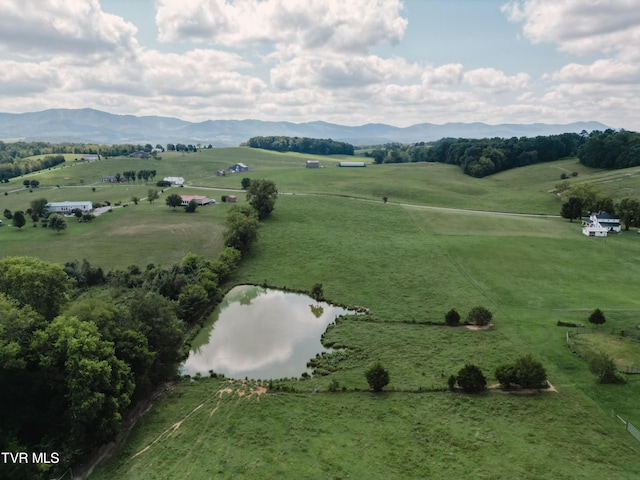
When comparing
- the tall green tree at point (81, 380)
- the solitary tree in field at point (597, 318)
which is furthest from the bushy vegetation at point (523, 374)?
the tall green tree at point (81, 380)

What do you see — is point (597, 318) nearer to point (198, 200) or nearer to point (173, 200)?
point (173, 200)

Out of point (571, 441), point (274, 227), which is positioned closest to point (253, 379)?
point (571, 441)

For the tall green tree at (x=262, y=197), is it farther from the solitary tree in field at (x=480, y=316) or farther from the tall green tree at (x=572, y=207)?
the tall green tree at (x=572, y=207)

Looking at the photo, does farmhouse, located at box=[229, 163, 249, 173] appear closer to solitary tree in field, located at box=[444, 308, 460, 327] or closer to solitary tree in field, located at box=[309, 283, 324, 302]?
solitary tree in field, located at box=[309, 283, 324, 302]

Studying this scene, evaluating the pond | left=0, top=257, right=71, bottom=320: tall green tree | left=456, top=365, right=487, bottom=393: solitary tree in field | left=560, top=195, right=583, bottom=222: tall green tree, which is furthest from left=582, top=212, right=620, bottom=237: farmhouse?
left=0, top=257, right=71, bottom=320: tall green tree

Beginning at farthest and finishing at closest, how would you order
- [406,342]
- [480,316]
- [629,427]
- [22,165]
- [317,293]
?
[22,165], [317,293], [480,316], [406,342], [629,427]

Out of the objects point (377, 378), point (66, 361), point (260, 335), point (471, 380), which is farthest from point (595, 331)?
point (66, 361)

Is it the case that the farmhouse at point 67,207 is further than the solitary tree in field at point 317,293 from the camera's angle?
Yes
